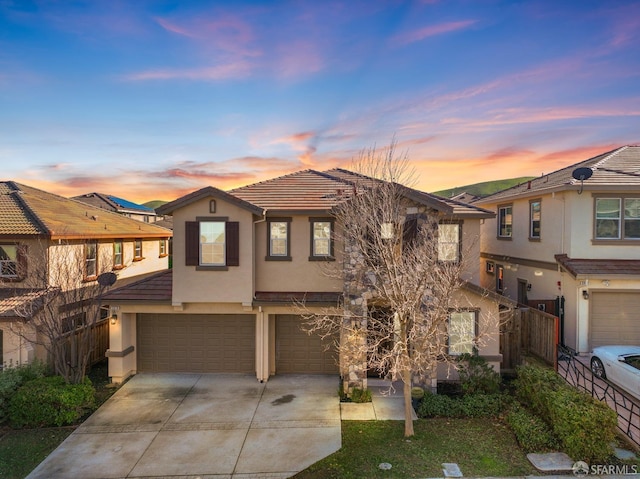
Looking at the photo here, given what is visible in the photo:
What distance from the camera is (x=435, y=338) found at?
9.70m

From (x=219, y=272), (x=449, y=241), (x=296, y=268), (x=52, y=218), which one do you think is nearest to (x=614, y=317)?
(x=449, y=241)

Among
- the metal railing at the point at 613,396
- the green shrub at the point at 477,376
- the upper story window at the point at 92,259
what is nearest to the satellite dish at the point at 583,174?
the metal railing at the point at 613,396

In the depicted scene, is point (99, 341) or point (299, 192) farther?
point (99, 341)

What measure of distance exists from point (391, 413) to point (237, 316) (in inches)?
245

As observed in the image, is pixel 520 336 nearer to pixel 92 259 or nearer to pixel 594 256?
pixel 594 256

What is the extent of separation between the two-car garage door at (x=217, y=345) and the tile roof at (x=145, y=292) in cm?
109

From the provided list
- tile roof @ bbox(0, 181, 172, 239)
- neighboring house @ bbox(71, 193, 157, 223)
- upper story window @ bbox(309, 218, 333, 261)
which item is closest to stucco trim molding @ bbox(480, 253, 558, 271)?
upper story window @ bbox(309, 218, 333, 261)

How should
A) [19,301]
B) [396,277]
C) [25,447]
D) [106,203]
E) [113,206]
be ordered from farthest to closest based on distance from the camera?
[106,203] → [113,206] → [19,301] → [25,447] → [396,277]

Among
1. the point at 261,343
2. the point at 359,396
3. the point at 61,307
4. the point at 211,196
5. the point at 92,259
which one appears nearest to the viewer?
the point at 359,396

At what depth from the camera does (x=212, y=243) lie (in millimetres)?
11680

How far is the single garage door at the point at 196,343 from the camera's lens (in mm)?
12766

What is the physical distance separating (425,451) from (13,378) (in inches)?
440

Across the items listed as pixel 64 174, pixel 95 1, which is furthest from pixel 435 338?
pixel 64 174

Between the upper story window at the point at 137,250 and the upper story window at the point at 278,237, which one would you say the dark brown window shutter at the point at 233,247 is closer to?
the upper story window at the point at 278,237
